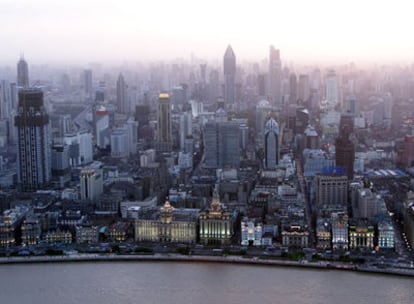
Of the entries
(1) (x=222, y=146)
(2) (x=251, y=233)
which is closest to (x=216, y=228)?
(2) (x=251, y=233)

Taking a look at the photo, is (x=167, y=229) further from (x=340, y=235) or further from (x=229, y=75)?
(x=229, y=75)

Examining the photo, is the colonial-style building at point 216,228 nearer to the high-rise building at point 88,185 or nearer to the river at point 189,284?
the river at point 189,284

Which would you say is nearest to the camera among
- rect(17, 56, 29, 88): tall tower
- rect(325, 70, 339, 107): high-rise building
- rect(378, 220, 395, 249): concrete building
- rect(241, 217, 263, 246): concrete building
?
rect(378, 220, 395, 249): concrete building

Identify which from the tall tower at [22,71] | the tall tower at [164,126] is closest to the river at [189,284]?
the tall tower at [164,126]

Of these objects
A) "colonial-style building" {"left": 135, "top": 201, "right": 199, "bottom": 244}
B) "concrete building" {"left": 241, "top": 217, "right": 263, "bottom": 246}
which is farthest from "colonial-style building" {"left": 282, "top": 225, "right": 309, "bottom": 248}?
"colonial-style building" {"left": 135, "top": 201, "right": 199, "bottom": 244}

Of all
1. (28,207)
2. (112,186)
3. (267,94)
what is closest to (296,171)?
(112,186)

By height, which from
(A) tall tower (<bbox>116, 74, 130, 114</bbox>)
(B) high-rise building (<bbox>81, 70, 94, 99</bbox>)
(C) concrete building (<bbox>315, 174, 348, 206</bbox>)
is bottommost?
(C) concrete building (<bbox>315, 174, 348, 206</bbox>)

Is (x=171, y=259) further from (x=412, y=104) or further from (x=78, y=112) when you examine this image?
(x=412, y=104)

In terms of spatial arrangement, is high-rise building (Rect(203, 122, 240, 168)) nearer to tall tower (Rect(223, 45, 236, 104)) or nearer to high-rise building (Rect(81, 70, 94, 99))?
tall tower (Rect(223, 45, 236, 104))
